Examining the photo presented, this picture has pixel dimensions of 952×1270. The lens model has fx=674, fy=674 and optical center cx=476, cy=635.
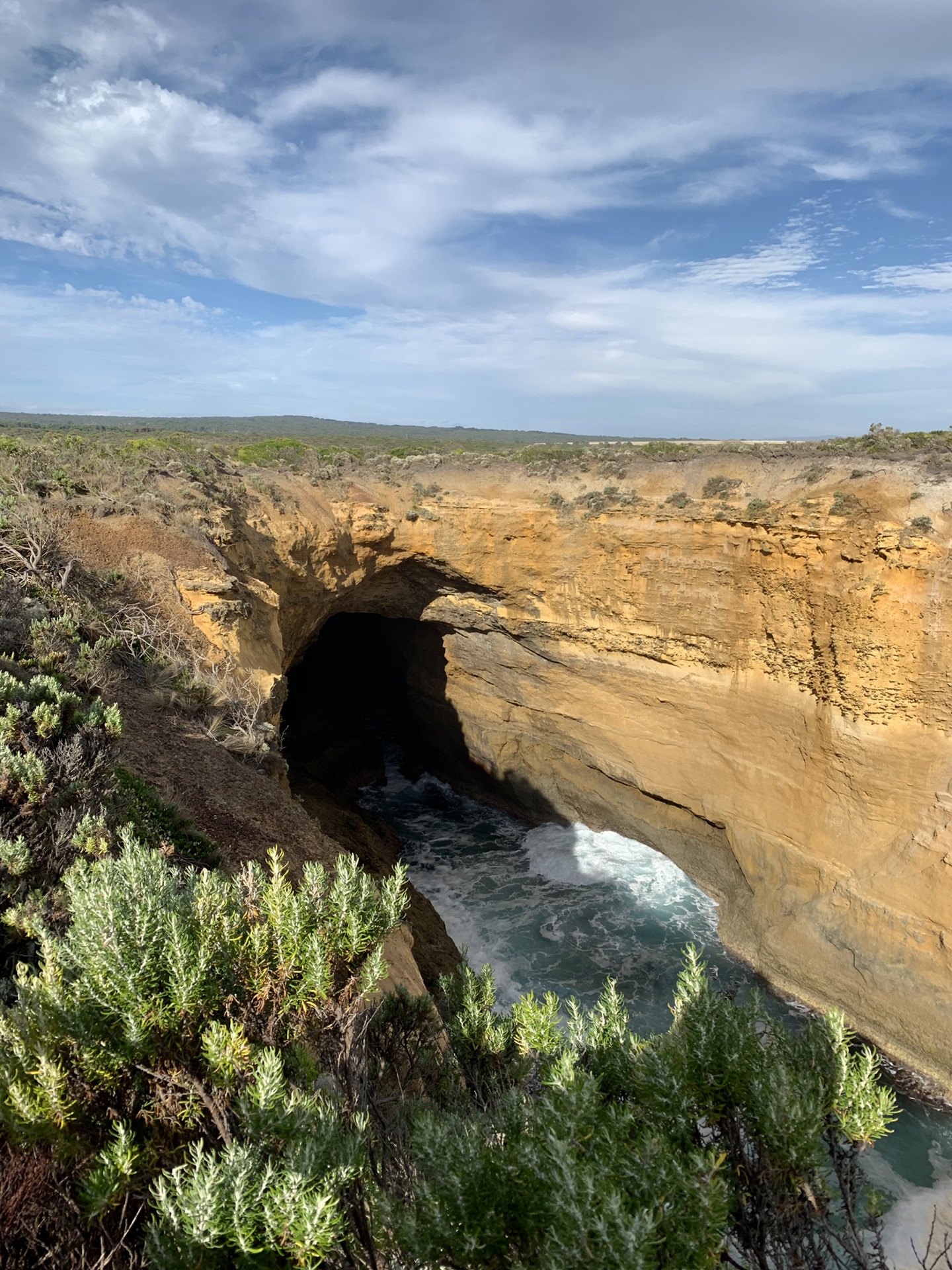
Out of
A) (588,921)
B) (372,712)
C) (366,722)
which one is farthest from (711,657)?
(372,712)

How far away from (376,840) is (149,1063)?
14.1 meters

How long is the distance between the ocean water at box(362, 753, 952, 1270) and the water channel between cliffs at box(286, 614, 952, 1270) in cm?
3

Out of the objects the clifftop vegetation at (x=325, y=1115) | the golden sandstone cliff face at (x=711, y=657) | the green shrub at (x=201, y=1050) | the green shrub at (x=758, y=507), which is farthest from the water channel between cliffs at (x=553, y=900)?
the green shrub at (x=758, y=507)

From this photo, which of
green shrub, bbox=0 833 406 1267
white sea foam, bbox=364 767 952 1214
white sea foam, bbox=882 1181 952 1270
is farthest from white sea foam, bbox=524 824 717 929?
green shrub, bbox=0 833 406 1267

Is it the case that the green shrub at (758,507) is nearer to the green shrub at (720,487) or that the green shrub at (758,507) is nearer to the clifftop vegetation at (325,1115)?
the green shrub at (720,487)

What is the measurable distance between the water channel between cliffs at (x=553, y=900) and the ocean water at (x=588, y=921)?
26 mm

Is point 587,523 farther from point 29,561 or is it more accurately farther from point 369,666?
point 369,666

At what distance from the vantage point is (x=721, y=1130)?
3223 mm

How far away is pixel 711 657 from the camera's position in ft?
48.0

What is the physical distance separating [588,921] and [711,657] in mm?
6364

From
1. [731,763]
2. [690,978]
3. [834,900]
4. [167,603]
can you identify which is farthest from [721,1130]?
[731,763]

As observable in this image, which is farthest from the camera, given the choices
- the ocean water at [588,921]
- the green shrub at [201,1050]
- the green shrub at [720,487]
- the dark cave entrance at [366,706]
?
the dark cave entrance at [366,706]

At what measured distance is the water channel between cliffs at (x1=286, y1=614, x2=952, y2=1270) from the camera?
9.91 metres

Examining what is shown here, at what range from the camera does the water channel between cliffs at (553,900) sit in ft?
32.5
